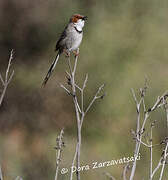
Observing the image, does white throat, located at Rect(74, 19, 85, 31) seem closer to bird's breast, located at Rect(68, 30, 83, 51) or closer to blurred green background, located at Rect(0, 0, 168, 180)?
bird's breast, located at Rect(68, 30, 83, 51)

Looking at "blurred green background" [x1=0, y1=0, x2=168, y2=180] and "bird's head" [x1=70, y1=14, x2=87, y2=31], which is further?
"blurred green background" [x1=0, y1=0, x2=168, y2=180]

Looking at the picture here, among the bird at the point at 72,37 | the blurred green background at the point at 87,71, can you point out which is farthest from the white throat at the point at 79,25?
the blurred green background at the point at 87,71

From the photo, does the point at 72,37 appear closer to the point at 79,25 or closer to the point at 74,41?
the point at 74,41

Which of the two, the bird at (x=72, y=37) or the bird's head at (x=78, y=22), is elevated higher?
the bird's head at (x=78, y=22)

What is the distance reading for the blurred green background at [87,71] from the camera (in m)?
9.52

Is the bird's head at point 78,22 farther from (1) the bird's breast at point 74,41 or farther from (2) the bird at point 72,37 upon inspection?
(1) the bird's breast at point 74,41

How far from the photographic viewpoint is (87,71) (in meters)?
9.77

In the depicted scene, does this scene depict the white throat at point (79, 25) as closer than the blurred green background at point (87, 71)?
Yes

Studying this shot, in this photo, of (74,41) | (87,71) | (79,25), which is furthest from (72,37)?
(87,71)

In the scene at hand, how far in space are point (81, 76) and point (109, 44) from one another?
3.10 ft

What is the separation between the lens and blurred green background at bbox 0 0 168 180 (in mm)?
9523

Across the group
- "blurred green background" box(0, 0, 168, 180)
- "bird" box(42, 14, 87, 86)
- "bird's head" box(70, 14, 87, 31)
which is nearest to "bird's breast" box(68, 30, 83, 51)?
"bird" box(42, 14, 87, 86)

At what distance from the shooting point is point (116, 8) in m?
10.9

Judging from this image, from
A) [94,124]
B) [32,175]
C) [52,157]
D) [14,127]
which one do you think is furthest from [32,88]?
[32,175]
